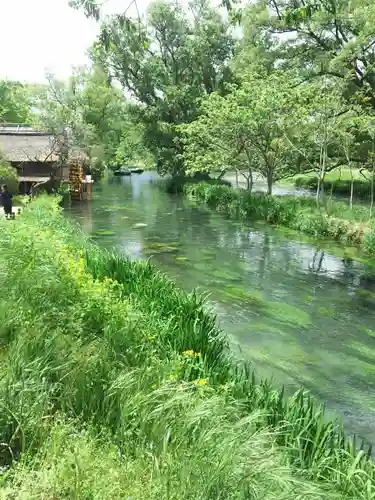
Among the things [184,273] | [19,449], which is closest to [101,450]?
[19,449]

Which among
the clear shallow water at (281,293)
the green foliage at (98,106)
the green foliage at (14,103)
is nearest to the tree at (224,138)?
the clear shallow water at (281,293)

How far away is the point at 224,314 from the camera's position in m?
11.4

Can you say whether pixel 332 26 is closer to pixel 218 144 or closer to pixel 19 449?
pixel 218 144

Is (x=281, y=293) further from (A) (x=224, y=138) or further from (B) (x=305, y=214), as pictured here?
(A) (x=224, y=138)

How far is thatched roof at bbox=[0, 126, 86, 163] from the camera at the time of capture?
32688 millimetres

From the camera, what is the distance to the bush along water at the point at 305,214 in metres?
19.3

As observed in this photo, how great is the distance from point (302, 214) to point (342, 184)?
21161 mm

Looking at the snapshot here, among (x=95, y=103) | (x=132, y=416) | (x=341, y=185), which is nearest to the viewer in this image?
(x=132, y=416)

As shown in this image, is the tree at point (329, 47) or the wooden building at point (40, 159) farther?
the wooden building at point (40, 159)

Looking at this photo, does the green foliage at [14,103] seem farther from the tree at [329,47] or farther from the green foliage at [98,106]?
the tree at [329,47]

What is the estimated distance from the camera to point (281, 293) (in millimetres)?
13539

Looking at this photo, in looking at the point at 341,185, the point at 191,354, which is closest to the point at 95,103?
the point at 341,185

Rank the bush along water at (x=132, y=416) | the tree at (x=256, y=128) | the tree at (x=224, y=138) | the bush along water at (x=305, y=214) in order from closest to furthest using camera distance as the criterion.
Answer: the bush along water at (x=132, y=416)
the bush along water at (x=305, y=214)
the tree at (x=256, y=128)
the tree at (x=224, y=138)

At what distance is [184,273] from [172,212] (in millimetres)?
15156
